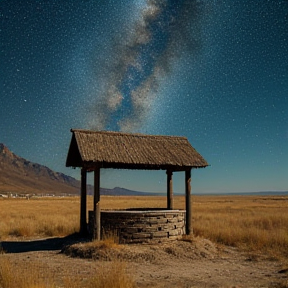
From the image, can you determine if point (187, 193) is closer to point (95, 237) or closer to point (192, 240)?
point (192, 240)

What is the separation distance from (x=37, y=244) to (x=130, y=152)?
5868mm

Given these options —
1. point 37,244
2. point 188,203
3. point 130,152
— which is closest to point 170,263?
point 188,203

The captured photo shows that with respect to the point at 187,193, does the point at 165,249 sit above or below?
below

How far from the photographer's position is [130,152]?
16.0m

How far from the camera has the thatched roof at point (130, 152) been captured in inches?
600

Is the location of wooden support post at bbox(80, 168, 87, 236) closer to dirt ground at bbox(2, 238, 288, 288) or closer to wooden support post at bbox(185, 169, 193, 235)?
dirt ground at bbox(2, 238, 288, 288)

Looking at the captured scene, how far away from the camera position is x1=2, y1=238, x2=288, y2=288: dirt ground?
34.4ft

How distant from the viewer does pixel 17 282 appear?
26.2 feet

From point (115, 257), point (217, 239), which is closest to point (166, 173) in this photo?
point (217, 239)

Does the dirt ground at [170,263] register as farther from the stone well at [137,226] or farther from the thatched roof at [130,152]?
the thatched roof at [130,152]

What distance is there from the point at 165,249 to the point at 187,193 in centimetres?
317

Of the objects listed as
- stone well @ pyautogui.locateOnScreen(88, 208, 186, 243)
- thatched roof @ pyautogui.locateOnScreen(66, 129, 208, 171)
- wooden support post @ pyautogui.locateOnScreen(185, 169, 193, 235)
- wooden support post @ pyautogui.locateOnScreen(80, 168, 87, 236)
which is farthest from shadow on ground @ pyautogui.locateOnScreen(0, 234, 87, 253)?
wooden support post @ pyautogui.locateOnScreen(185, 169, 193, 235)

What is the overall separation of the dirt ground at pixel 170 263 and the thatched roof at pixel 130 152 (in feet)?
10.2

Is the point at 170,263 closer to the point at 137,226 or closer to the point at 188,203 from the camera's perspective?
the point at 137,226
